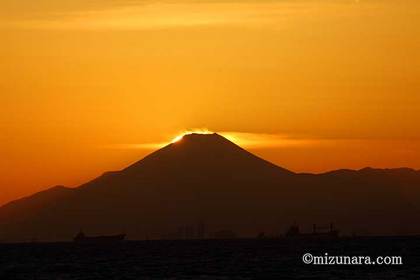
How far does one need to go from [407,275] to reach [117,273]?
40.4 metres

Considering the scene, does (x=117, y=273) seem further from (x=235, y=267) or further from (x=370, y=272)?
(x=370, y=272)

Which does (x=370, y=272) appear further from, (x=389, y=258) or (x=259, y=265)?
(x=389, y=258)

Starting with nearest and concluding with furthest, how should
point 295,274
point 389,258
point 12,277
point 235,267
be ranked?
1. point 295,274
2. point 12,277
3. point 235,267
4. point 389,258

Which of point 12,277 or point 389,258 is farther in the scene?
point 389,258

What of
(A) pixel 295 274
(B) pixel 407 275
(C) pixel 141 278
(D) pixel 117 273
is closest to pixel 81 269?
(D) pixel 117 273

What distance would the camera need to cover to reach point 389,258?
180 m

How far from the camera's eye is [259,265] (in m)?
165

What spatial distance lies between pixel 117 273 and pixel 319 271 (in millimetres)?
26722

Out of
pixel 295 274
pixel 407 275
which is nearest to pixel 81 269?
pixel 295 274

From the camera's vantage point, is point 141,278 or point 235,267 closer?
point 141,278

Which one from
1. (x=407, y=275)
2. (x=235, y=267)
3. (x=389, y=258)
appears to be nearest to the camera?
(x=407, y=275)

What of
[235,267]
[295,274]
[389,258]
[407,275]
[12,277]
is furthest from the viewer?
[389,258]

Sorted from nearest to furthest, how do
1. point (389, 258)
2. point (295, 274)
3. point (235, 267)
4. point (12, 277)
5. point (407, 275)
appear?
point (407, 275) < point (295, 274) < point (12, 277) < point (235, 267) < point (389, 258)

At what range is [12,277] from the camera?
483ft
